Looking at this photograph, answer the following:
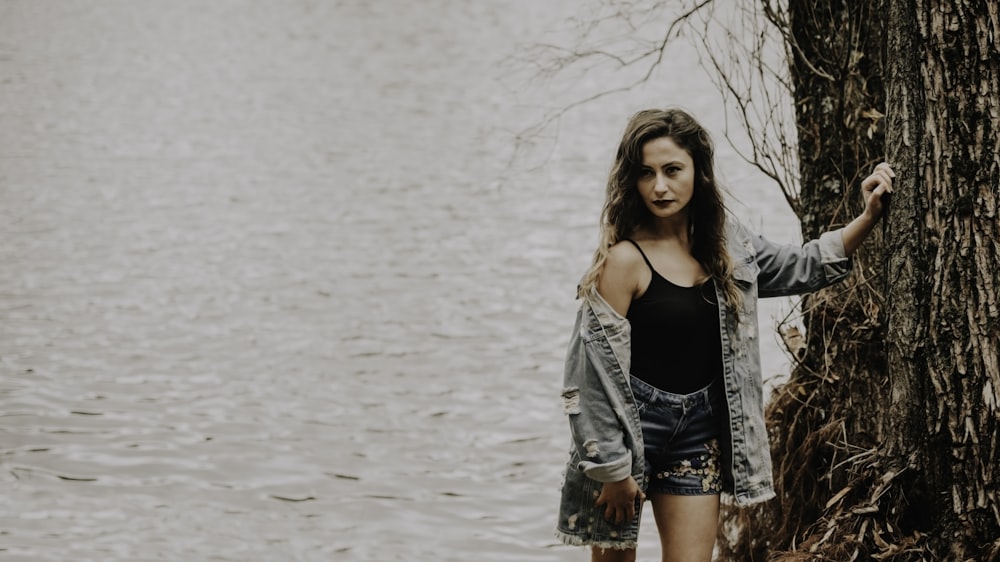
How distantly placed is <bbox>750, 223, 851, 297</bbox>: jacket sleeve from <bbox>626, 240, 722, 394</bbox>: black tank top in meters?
0.27

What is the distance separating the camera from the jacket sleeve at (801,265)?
3531mm

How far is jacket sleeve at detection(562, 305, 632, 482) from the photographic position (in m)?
3.26

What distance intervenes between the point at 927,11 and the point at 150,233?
30.9ft

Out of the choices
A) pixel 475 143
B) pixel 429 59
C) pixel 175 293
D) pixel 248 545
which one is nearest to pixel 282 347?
pixel 175 293

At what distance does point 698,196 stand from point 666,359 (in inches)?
19.1

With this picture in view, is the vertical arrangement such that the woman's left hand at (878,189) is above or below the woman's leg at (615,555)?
above

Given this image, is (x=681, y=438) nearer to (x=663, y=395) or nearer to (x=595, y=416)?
(x=663, y=395)

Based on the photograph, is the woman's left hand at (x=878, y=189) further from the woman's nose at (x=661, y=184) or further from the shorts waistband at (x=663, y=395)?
the shorts waistband at (x=663, y=395)

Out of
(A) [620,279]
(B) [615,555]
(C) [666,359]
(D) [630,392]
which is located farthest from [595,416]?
(B) [615,555]

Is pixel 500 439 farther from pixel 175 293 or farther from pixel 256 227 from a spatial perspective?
pixel 256 227

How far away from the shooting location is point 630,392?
3309mm

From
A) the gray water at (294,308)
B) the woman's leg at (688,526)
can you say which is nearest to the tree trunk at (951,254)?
the woman's leg at (688,526)

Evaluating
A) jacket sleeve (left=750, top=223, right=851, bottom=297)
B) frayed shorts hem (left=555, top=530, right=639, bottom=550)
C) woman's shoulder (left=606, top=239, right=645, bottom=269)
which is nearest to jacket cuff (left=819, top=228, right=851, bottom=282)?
jacket sleeve (left=750, top=223, right=851, bottom=297)

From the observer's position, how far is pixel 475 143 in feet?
51.4
